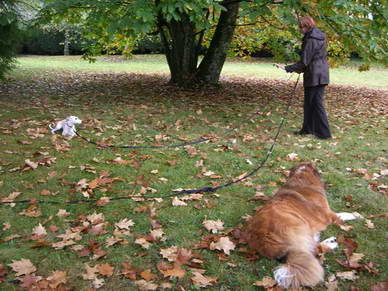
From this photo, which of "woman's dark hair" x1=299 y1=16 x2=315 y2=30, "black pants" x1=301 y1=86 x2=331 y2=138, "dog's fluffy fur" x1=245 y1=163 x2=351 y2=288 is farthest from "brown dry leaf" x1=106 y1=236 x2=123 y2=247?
"woman's dark hair" x1=299 y1=16 x2=315 y2=30

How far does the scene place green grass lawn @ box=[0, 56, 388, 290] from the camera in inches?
132

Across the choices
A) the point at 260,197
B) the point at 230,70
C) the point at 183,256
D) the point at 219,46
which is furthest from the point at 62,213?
the point at 230,70

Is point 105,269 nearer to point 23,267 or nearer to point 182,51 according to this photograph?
point 23,267

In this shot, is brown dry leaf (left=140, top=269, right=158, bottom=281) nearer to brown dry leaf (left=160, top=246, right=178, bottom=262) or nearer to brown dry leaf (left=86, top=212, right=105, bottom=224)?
brown dry leaf (left=160, top=246, right=178, bottom=262)

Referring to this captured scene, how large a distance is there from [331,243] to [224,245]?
1050 mm

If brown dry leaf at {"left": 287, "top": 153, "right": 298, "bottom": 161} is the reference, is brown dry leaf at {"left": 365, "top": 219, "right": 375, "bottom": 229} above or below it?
below

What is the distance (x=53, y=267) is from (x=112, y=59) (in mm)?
28225

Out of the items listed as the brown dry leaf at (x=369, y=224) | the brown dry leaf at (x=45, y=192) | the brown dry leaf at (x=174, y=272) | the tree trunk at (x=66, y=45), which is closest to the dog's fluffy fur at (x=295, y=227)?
the brown dry leaf at (x=369, y=224)

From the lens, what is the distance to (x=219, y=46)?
1238cm

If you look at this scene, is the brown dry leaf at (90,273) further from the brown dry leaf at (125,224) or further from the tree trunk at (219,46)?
the tree trunk at (219,46)

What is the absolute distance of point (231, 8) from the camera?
39.1ft

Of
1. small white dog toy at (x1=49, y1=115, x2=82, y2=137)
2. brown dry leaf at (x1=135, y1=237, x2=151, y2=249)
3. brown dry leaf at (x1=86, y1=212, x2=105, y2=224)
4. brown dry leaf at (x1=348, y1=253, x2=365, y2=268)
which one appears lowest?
brown dry leaf at (x1=135, y1=237, x2=151, y2=249)

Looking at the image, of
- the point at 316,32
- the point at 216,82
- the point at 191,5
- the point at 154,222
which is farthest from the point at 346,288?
the point at 216,82

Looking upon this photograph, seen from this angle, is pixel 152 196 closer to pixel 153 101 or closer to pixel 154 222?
pixel 154 222
